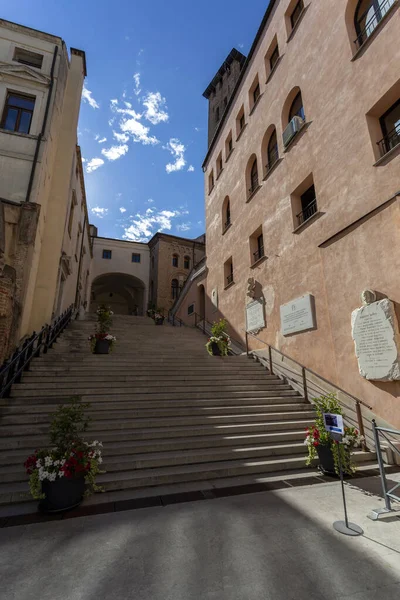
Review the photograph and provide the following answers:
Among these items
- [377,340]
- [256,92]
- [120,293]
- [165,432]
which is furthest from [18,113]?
[120,293]

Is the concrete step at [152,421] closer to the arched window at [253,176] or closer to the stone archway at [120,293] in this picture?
the arched window at [253,176]

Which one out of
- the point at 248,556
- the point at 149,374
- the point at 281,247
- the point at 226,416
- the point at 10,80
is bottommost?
the point at 248,556

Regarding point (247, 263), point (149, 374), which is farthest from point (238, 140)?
point (149, 374)

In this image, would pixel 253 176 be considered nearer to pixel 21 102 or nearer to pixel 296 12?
pixel 296 12

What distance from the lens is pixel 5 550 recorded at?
3.00 metres

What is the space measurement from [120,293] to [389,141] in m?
31.7

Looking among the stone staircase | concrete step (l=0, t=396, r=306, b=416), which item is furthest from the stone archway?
concrete step (l=0, t=396, r=306, b=416)

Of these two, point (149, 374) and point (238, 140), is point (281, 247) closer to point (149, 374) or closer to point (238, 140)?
point (149, 374)

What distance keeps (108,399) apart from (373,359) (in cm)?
631

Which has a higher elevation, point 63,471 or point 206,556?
point 63,471

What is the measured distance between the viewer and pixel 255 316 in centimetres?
1259

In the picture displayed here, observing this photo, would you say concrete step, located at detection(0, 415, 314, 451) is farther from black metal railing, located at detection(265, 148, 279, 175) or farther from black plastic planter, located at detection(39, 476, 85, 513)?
black metal railing, located at detection(265, 148, 279, 175)

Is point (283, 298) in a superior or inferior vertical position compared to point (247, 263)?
inferior

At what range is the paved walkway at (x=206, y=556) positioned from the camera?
2.44 m
